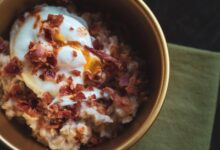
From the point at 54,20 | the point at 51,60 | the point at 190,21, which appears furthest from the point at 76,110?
the point at 190,21

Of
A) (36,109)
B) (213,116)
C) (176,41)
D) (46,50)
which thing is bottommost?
(213,116)

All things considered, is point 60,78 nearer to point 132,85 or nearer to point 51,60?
point 51,60

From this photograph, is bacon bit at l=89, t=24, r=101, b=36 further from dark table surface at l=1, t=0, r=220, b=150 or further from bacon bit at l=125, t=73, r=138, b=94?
dark table surface at l=1, t=0, r=220, b=150

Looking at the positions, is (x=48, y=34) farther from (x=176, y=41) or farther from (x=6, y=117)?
(x=176, y=41)

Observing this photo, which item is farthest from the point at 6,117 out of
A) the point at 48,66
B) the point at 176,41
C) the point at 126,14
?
the point at 176,41

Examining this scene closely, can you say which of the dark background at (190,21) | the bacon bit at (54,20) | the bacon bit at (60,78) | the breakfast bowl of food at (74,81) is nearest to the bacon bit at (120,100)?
the breakfast bowl of food at (74,81)

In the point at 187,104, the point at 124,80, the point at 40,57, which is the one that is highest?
the point at 40,57

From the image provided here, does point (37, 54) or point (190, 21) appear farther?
point (190, 21)

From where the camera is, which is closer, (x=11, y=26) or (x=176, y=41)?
(x=11, y=26)
